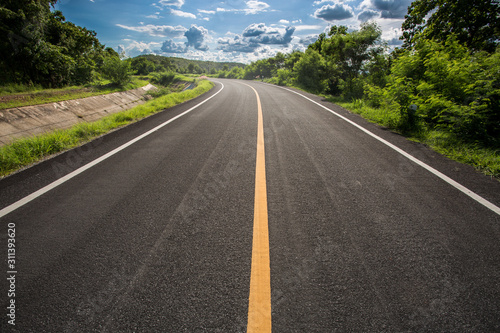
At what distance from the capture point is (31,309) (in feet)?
5.25

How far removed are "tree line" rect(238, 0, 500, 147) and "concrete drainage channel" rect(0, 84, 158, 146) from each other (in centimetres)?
1201

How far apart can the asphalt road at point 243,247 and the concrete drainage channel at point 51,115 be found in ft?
17.0

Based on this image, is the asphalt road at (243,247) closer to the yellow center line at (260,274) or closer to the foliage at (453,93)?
the yellow center line at (260,274)

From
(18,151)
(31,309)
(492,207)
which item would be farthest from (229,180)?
(18,151)

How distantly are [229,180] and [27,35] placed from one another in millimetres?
16464

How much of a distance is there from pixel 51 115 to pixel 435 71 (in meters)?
14.4

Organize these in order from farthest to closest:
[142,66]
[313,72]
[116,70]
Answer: [142,66] < [313,72] < [116,70]

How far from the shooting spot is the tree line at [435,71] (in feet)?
16.8

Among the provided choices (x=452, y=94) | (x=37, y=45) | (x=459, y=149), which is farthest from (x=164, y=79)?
(x=459, y=149)

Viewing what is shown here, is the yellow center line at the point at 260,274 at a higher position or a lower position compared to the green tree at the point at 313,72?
lower

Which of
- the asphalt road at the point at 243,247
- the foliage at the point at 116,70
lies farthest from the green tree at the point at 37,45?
the asphalt road at the point at 243,247

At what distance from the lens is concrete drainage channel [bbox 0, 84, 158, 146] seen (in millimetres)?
7160

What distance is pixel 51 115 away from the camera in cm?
888

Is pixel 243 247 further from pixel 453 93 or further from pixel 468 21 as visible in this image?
pixel 468 21
